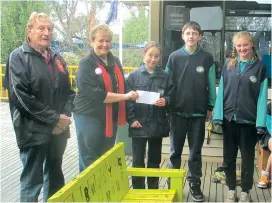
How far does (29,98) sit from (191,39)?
70.2 inches

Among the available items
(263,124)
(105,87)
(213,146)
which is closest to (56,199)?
(105,87)

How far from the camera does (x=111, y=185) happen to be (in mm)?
3055

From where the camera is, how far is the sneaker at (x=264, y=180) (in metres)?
4.88

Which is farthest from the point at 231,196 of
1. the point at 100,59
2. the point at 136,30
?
the point at 136,30

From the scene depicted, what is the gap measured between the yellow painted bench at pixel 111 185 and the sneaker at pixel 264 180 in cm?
173

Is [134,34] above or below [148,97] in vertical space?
above

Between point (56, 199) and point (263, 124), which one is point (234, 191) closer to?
point (263, 124)

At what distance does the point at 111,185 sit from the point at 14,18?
1456cm

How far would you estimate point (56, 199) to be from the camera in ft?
6.75

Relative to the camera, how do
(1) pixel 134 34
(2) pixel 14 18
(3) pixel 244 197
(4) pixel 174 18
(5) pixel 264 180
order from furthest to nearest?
1. (1) pixel 134 34
2. (2) pixel 14 18
3. (4) pixel 174 18
4. (5) pixel 264 180
5. (3) pixel 244 197

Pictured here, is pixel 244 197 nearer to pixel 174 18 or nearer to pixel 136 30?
pixel 174 18

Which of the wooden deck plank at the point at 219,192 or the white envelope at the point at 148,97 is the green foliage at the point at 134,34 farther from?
the white envelope at the point at 148,97

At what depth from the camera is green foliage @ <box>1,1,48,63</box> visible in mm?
16156

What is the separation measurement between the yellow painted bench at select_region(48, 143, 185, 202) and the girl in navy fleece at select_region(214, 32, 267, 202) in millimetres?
907
